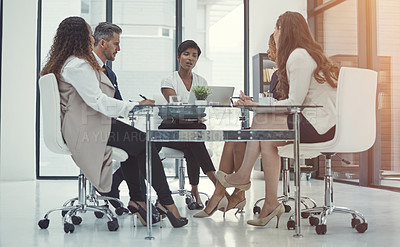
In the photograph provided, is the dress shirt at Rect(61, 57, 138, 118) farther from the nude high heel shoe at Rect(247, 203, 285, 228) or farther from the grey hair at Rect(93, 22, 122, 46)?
the nude high heel shoe at Rect(247, 203, 285, 228)

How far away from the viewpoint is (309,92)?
3.40 meters

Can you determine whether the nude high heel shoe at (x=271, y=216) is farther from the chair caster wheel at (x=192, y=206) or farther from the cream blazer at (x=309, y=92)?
the chair caster wheel at (x=192, y=206)

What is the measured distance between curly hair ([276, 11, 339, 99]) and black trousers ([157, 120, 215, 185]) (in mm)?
1157

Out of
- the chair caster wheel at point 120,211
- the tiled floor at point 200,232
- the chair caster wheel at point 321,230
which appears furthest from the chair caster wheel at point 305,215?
the chair caster wheel at point 120,211

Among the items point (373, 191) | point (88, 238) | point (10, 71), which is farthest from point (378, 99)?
point (10, 71)

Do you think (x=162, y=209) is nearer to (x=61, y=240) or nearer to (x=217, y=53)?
(x=61, y=240)

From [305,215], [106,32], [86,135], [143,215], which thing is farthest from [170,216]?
[106,32]

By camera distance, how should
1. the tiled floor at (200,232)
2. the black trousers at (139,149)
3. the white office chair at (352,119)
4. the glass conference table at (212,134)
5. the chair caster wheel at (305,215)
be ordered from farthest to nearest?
1. the chair caster wheel at (305,215)
2. the black trousers at (139,149)
3. the white office chair at (352,119)
4. the glass conference table at (212,134)
5. the tiled floor at (200,232)

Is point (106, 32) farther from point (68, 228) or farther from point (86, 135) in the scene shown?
point (68, 228)

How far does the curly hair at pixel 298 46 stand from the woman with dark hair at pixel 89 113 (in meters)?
0.99

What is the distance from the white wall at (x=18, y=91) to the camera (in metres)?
7.81

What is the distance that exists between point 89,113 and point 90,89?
0.54 ft

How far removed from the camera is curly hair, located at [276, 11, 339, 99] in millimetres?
3355

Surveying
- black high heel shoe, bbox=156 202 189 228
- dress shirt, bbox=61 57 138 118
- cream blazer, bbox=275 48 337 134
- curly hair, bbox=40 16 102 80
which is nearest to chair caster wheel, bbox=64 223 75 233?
black high heel shoe, bbox=156 202 189 228
